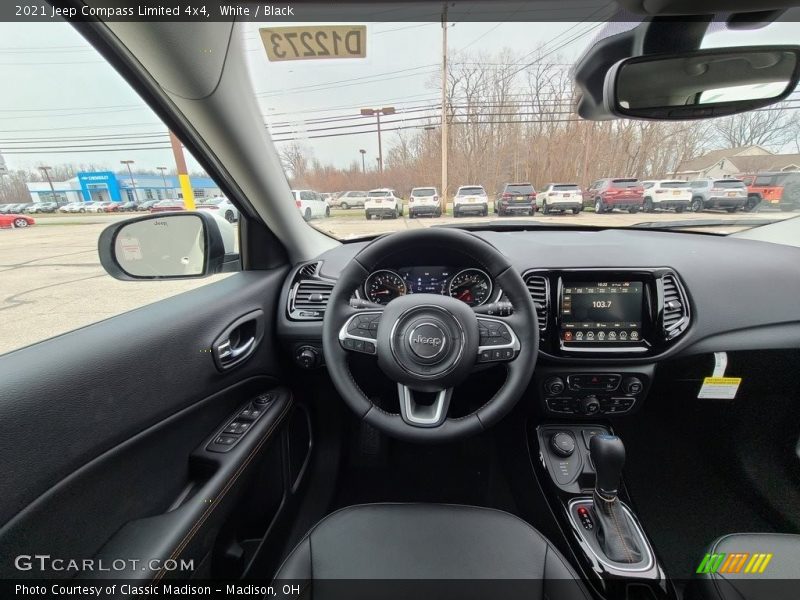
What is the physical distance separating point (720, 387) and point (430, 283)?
1.72 meters

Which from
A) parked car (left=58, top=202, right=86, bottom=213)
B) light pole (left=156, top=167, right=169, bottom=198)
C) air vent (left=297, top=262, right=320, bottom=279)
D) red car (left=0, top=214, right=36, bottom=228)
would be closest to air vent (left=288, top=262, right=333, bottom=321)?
air vent (left=297, top=262, right=320, bottom=279)

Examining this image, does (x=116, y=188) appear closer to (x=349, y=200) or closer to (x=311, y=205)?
(x=311, y=205)

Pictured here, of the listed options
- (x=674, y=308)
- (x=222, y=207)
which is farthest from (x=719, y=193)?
(x=222, y=207)

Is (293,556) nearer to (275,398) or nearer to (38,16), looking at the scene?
(275,398)

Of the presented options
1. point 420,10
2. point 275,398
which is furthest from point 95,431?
point 420,10

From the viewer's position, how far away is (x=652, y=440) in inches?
96.0

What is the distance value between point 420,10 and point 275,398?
77.5 inches

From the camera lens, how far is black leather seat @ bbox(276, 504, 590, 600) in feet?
4.04

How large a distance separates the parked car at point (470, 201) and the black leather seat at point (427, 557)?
162cm

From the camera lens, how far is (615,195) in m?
2.22

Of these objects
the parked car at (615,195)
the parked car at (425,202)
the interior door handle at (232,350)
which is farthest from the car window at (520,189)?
the interior door handle at (232,350)

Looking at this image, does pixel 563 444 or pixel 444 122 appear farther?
pixel 444 122

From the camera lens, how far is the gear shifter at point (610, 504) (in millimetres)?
1551

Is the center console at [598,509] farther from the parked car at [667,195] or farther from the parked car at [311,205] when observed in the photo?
the parked car at [311,205]
